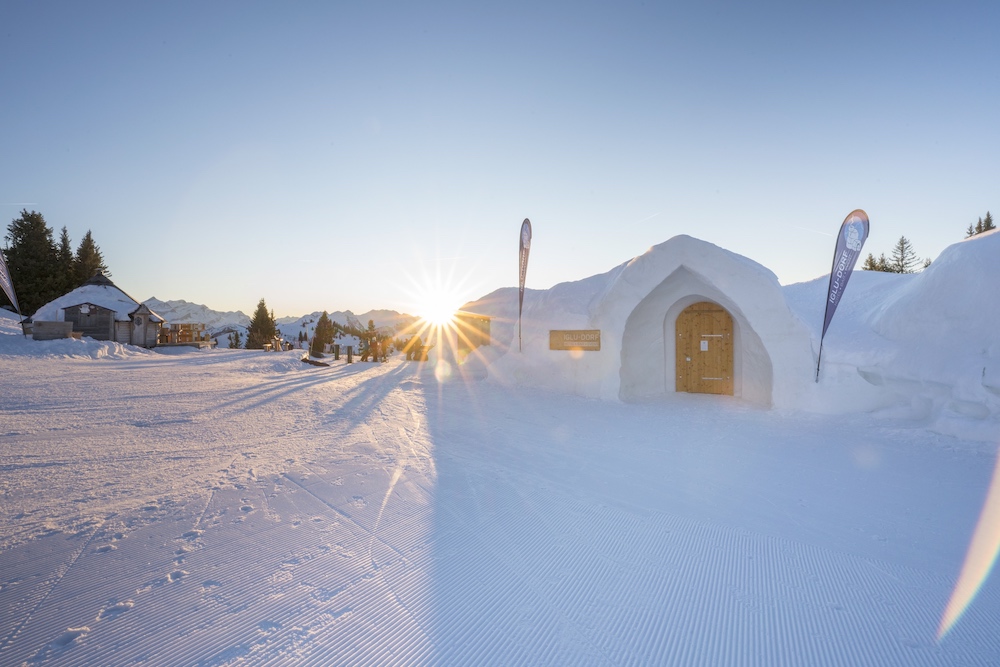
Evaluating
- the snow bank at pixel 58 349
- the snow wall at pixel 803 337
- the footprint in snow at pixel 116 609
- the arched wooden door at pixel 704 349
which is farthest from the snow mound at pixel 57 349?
the arched wooden door at pixel 704 349

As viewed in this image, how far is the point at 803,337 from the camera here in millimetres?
8930

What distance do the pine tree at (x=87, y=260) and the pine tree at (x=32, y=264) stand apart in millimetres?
1875

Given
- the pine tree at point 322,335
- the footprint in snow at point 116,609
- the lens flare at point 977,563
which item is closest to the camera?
the footprint in snow at point 116,609

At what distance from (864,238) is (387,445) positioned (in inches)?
360

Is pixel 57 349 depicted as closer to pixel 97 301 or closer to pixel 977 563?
pixel 97 301

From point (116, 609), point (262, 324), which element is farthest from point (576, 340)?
point (262, 324)

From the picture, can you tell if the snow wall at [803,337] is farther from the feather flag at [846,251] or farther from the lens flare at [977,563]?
the lens flare at [977,563]

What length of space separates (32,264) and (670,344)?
47.3 metres

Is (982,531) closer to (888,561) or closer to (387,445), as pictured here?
(888,561)

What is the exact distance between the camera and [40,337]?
19062 millimetres

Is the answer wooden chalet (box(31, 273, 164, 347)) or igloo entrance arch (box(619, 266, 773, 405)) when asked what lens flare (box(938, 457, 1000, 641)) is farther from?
wooden chalet (box(31, 273, 164, 347))

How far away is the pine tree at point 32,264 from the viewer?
33281mm

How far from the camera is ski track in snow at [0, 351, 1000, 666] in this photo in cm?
229

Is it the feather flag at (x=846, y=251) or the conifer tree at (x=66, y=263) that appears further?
the conifer tree at (x=66, y=263)
